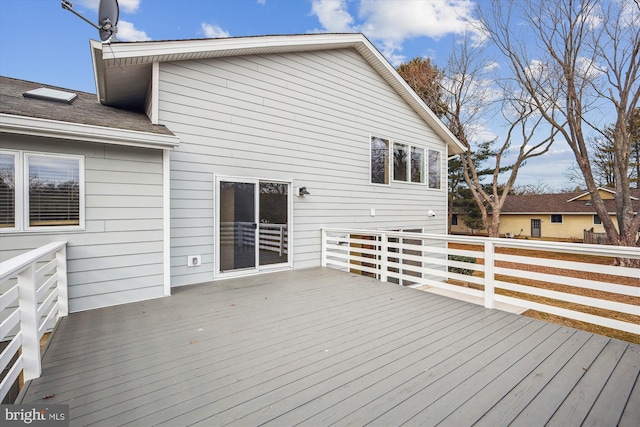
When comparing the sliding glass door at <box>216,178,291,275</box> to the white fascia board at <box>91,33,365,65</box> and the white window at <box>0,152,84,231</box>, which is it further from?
the white fascia board at <box>91,33,365,65</box>

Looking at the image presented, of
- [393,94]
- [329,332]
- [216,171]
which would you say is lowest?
[329,332]

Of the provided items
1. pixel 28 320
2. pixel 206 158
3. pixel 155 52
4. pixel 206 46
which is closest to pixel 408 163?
pixel 206 158

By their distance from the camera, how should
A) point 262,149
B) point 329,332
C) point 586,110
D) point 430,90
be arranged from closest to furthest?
1. point 329,332
2. point 262,149
3. point 586,110
4. point 430,90

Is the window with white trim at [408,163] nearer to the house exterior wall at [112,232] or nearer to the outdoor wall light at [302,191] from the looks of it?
the outdoor wall light at [302,191]

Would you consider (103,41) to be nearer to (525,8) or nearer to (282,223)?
(282,223)

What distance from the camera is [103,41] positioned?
12.6 ft

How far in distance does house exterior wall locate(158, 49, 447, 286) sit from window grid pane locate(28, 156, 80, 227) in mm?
1184

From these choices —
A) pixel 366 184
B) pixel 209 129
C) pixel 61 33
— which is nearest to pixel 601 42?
pixel 366 184

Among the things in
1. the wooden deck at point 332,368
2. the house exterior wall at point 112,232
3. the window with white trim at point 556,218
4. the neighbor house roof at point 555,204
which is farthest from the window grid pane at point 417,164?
the window with white trim at point 556,218

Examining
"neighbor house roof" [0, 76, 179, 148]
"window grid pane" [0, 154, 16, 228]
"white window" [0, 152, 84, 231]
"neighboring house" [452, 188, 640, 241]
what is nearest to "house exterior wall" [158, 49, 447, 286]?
"neighbor house roof" [0, 76, 179, 148]

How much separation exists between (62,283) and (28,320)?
1.58 m

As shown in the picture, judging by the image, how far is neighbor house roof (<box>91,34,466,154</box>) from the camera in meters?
4.06

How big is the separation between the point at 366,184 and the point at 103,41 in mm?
5416

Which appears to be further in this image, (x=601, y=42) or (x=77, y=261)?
(x=601, y=42)
